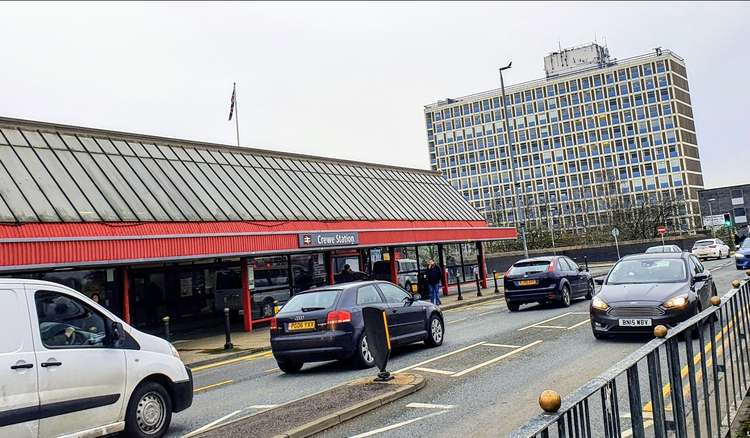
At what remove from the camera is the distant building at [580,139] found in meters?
110

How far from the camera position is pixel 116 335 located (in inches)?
258

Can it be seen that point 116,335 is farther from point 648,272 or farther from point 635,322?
point 648,272

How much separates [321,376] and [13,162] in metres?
12.2

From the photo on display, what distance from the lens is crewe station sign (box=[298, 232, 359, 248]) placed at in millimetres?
20938

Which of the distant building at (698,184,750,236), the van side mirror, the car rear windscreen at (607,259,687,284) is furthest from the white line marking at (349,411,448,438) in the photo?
the distant building at (698,184,750,236)

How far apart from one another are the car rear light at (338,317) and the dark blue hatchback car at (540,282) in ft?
30.4

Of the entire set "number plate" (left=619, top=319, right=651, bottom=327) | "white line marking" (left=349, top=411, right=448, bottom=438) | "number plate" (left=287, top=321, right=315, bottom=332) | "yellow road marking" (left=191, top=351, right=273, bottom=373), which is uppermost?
"number plate" (left=287, top=321, right=315, bottom=332)

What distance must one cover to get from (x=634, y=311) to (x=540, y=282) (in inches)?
292

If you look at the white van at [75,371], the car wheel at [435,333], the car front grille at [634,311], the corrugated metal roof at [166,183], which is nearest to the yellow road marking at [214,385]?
the white van at [75,371]

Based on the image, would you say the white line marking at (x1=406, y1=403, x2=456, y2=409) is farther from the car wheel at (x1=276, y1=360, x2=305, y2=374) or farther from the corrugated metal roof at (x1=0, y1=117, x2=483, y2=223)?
the corrugated metal roof at (x1=0, y1=117, x2=483, y2=223)

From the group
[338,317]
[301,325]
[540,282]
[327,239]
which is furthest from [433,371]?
[327,239]

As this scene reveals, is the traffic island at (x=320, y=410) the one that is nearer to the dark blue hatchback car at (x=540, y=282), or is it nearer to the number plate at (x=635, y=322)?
the number plate at (x=635, y=322)

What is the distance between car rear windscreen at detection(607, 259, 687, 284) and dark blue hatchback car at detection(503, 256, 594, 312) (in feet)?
18.0

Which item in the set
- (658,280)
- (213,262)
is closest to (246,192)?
(213,262)
